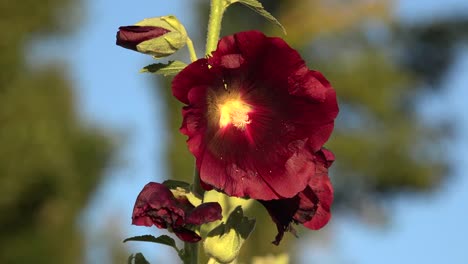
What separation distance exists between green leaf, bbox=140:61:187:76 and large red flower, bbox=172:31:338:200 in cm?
4

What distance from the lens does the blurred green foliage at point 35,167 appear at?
30.8ft

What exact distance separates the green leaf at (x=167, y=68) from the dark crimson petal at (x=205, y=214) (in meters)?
0.15

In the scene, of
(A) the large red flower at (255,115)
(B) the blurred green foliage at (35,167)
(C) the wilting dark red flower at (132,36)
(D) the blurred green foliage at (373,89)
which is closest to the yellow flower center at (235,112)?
(A) the large red flower at (255,115)

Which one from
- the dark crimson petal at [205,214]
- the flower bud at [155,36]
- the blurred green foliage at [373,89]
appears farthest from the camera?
the blurred green foliage at [373,89]

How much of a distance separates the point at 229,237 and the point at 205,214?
0.10 m

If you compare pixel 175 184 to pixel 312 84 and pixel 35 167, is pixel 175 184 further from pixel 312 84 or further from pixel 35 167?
pixel 35 167

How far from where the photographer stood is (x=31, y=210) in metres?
9.71

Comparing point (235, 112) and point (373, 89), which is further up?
point (235, 112)

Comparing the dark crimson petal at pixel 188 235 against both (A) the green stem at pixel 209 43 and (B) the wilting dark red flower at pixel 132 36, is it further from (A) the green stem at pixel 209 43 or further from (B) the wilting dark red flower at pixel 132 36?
(B) the wilting dark red flower at pixel 132 36

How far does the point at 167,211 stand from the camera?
1080mm

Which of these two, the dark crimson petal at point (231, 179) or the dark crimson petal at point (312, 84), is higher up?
the dark crimson petal at point (312, 84)

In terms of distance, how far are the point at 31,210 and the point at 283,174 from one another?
8821 millimetres

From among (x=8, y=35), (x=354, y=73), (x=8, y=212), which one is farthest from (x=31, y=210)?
(x=354, y=73)

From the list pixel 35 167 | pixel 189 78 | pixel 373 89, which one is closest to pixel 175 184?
pixel 189 78
